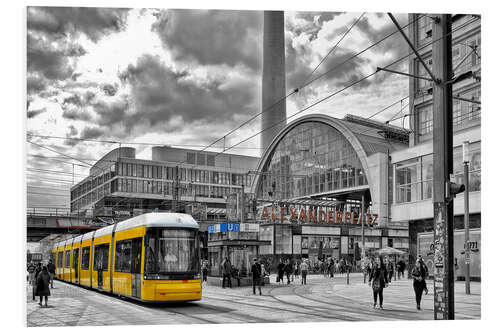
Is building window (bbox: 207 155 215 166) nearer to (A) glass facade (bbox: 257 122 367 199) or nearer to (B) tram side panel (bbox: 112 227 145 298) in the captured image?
(A) glass facade (bbox: 257 122 367 199)

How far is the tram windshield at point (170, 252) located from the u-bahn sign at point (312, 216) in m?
34.6

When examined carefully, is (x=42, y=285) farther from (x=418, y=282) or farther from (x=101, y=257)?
(x=418, y=282)

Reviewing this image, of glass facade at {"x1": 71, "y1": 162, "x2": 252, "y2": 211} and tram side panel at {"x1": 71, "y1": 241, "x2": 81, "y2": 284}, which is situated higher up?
glass facade at {"x1": 71, "y1": 162, "x2": 252, "y2": 211}

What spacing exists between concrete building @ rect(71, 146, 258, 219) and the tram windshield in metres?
57.9

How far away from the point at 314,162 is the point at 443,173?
55.5 meters

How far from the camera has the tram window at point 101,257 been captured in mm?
21672

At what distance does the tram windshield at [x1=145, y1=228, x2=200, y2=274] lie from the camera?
56.4ft

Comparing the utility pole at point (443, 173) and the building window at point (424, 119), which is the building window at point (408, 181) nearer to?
→ the building window at point (424, 119)

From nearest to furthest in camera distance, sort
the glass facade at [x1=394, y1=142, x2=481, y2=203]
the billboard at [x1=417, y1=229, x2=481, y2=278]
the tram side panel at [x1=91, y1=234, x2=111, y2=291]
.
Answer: the tram side panel at [x1=91, y1=234, x2=111, y2=291], the glass facade at [x1=394, y1=142, x2=481, y2=203], the billboard at [x1=417, y1=229, x2=481, y2=278]

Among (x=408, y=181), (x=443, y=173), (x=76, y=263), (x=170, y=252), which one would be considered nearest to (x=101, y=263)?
(x=170, y=252)

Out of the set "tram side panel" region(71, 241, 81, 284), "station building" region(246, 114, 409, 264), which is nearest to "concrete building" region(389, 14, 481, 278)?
"station building" region(246, 114, 409, 264)

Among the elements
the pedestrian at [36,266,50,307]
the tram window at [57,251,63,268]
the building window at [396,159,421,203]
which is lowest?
the tram window at [57,251,63,268]

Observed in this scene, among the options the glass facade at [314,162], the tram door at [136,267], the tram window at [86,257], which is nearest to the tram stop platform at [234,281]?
the tram window at [86,257]

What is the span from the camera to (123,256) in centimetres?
1933
